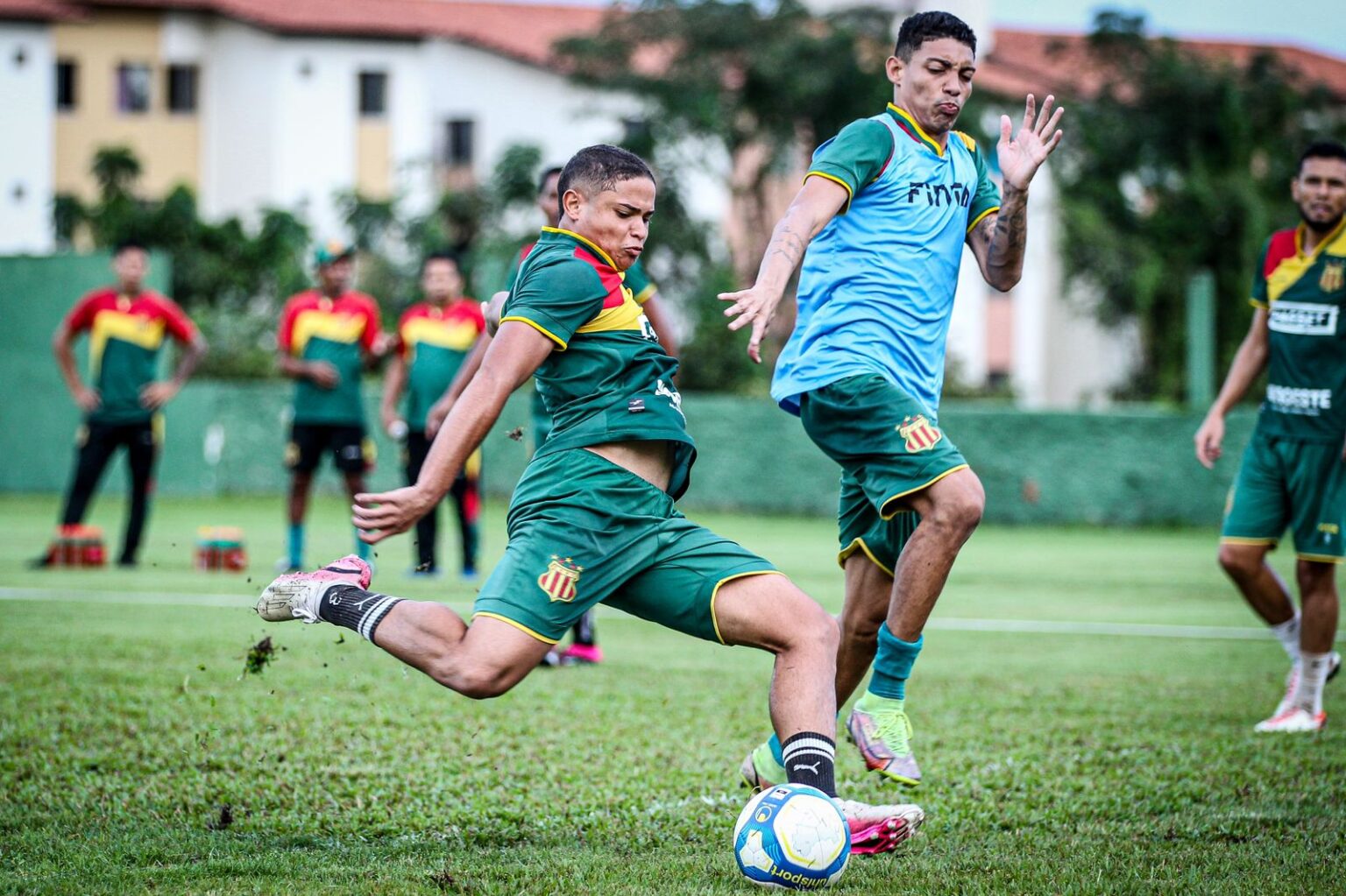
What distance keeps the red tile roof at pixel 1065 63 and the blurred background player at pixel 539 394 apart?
98.5ft

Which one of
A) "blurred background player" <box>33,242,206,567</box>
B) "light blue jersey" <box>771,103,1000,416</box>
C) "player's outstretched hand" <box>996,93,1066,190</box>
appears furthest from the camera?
"blurred background player" <box>33,242,206,567</box>

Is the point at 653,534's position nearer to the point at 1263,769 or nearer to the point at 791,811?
the point at 791,811

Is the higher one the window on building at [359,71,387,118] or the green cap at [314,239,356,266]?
the window on building at [359,71,387,118]

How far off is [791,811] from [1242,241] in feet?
121

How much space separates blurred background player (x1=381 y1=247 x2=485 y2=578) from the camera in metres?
13.0

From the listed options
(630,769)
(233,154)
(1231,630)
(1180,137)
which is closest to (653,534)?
(630,769)

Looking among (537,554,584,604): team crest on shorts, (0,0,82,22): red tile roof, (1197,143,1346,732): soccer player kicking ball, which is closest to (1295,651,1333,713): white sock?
(1197,143,1346,732): soccer player kicking ball

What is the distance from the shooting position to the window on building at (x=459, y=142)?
163 feet

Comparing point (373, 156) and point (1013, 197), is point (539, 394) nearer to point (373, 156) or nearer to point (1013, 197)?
point (1013, 197)

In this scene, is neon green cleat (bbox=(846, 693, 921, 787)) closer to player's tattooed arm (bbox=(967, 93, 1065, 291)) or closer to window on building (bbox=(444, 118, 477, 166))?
player's tattooed arm (bbox=(967, 93, 1065, 291))

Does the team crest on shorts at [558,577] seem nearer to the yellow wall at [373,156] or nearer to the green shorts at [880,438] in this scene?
the green shorts at [880,438]

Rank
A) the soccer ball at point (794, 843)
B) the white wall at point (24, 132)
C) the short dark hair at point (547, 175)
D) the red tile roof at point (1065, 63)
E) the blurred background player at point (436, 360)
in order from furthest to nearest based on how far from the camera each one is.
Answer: the white wall at point (24, 132)
the red tile roof at point (1065, 63)
the blurred background player at point (436, 360)
the short dark hair at point (547, 175)
the soccer ball at point (794, 843)

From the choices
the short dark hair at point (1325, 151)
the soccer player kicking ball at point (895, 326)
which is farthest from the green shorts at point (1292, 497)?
the soccer player kicking ball at point (895, 326)

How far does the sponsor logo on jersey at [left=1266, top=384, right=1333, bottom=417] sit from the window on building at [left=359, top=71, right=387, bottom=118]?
1753 inches
